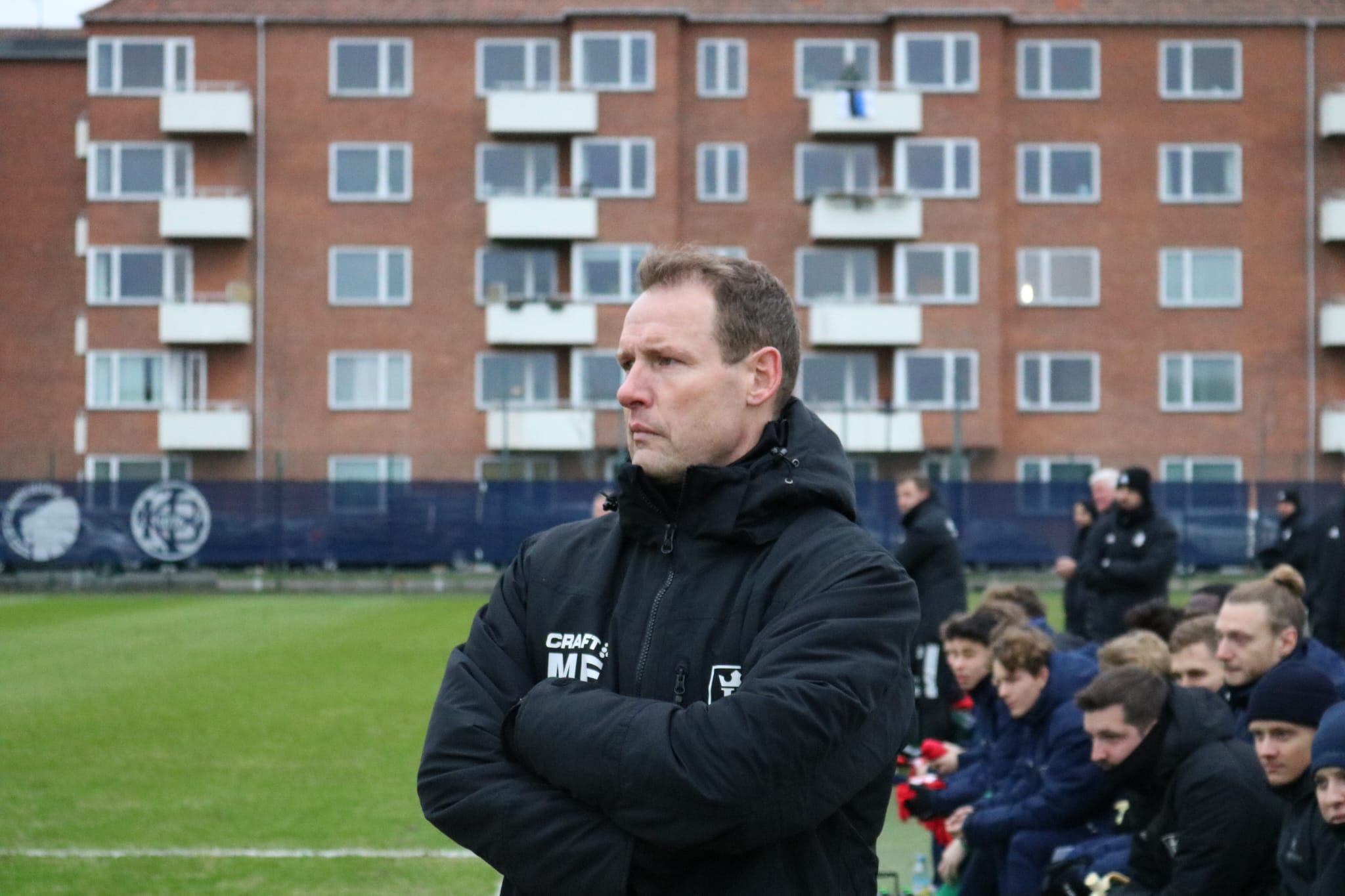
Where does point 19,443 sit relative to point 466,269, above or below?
below

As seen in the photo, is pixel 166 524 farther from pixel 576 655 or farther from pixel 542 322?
pixel 576 655

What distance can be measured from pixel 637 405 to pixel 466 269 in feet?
146

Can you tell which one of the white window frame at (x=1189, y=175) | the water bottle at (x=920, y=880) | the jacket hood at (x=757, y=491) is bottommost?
the water bottle at (x=920, y=880)

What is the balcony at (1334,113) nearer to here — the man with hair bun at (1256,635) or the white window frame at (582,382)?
the white window frame at (582,382)

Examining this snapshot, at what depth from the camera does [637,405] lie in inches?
116

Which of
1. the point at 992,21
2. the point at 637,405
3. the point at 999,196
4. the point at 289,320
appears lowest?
the point at 637,405

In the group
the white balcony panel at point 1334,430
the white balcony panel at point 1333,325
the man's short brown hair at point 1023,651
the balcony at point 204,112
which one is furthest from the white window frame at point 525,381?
the man's short brown hair at point 1023,651

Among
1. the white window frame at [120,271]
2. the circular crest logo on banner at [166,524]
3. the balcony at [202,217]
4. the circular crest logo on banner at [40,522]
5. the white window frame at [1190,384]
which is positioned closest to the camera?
the circular crest logo on banner at [40,522]

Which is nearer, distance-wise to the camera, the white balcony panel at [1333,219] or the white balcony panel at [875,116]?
the white balcony panel at [875,116]

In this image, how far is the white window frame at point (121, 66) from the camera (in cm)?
4609

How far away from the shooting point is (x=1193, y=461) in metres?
46.6

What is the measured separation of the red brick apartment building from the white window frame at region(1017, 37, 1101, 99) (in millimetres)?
83

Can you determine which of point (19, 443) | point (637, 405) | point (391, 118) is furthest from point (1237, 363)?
point (637, 405)

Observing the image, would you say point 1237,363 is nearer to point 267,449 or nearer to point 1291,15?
point 1291,15
